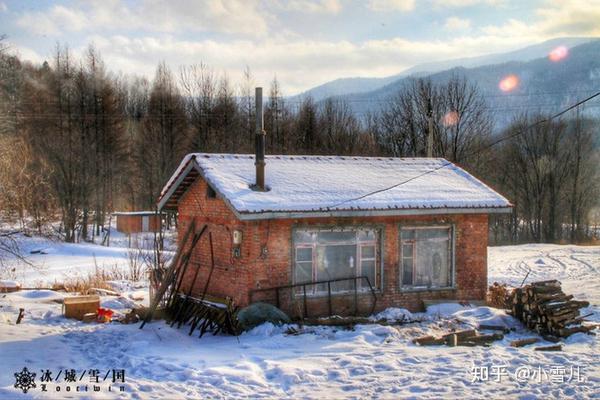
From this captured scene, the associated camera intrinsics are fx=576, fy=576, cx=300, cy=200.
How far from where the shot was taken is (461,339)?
12375mm

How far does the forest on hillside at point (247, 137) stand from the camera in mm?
41438

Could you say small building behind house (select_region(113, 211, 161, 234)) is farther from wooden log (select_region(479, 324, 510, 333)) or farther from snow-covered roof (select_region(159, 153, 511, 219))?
wooden log (select_region(479, 324, 510, 333))

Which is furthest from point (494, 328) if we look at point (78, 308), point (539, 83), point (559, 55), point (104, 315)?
point (559, 55)

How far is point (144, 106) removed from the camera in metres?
61.8

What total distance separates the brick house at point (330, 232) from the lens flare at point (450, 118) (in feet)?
81.7

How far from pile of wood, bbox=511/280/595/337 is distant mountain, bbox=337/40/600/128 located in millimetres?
75604

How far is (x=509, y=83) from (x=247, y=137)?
224 ft

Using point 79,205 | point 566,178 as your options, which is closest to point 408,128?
point 566,178

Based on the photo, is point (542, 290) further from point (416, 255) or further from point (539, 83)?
point (539, 83)

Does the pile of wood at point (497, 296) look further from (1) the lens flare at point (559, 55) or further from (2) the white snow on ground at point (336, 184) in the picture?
(1) the lens flare at point (559, 55)

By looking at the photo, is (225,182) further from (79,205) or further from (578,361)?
(79,205)
